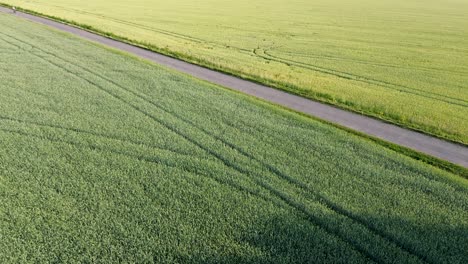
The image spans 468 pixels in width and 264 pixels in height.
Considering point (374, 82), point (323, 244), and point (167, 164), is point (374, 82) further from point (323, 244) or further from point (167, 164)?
point (323, 244)

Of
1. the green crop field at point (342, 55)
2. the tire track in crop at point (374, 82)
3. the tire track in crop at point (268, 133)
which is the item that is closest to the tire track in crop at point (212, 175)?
the tire track in crop at point (268, 133)

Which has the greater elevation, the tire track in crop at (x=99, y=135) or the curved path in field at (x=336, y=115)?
the curved path in field at (x=336, y=115)

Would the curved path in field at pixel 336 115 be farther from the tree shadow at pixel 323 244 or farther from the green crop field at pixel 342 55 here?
the tree shadow at pixel 323 244

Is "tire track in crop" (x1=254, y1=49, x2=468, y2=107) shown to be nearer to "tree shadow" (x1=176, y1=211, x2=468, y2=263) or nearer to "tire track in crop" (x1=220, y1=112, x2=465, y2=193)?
"tire track in crop" (x1=220, y1=112, x2=465, y2=193)

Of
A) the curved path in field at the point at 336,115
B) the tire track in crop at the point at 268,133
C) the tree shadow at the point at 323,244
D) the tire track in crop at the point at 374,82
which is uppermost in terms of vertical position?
the tire track in crop at the point at 374,82

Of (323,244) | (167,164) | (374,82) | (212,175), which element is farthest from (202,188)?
(374,82)

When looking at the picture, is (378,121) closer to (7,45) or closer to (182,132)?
(182,132)
